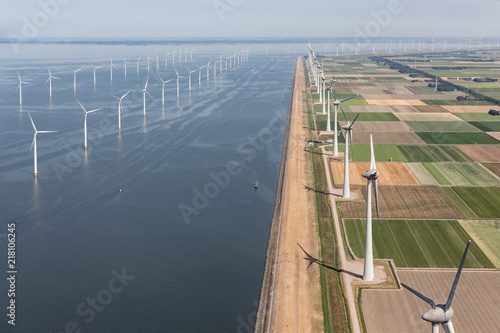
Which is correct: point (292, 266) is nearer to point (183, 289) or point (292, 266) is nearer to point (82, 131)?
point (183, 289)

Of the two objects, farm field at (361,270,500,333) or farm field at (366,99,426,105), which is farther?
farm field at (366,99,426,105)

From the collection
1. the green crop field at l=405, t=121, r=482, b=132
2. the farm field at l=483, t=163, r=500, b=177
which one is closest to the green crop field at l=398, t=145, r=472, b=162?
the farm field at l=483, t=163, r=500, b=177

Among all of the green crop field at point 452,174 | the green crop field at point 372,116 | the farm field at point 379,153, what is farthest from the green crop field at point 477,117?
the green crop field at point 452,174

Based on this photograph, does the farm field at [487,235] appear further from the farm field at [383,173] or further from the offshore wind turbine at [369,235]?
the farm field at [383,173]

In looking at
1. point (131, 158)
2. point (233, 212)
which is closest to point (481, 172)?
point (233, 212)

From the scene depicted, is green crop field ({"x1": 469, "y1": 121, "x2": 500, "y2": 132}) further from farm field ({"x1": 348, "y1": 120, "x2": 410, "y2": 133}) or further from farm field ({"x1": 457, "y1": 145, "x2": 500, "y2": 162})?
farm field ({"x1": 457, "y1": 145, "x2": 500, "y2": 162})
